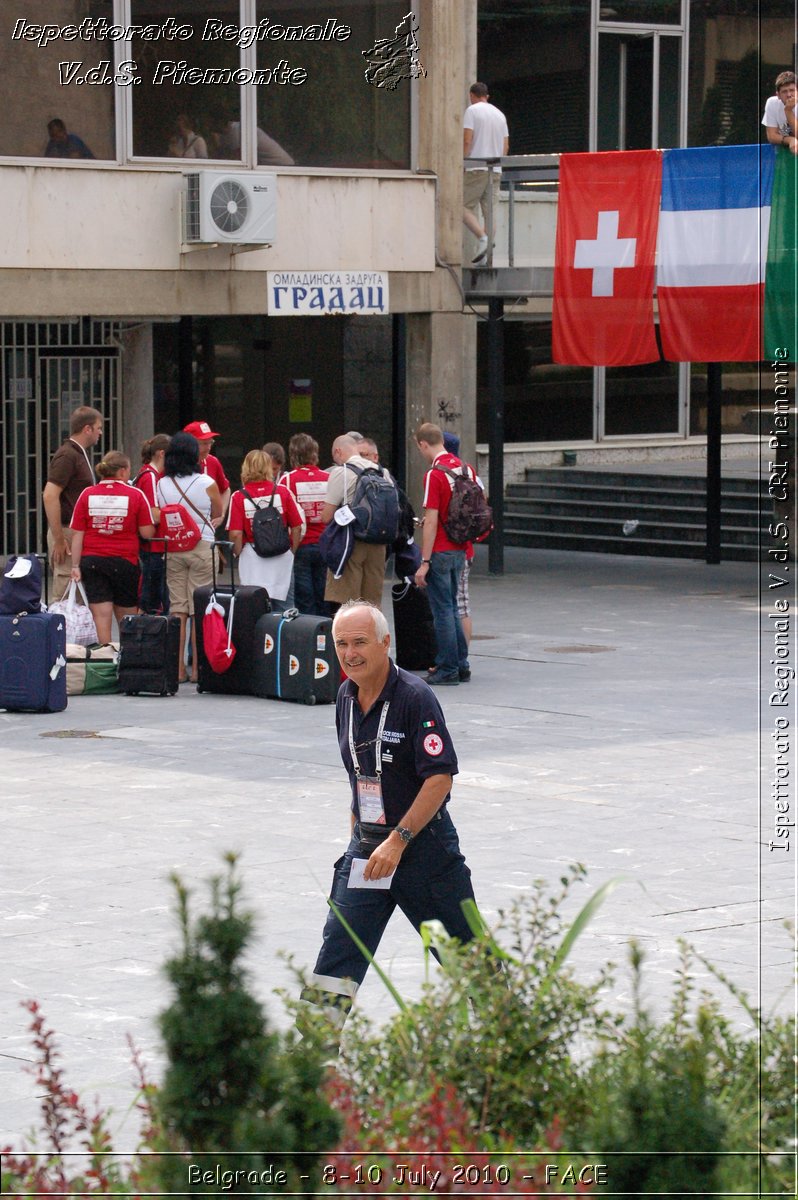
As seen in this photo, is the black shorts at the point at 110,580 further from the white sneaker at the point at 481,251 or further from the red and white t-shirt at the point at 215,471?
the white sneaker at the point at 481,251

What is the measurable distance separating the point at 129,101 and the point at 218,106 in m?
1.22

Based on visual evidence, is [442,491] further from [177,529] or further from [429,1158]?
[429,1158]

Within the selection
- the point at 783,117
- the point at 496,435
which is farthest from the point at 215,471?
the point at 783,117

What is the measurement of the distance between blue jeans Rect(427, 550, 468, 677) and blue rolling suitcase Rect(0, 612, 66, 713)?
2.77 m

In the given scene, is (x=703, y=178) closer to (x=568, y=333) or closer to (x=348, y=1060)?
(x=568, y=333)

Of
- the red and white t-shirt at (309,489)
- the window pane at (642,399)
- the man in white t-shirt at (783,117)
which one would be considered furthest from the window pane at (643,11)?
the red and white t-shirt at (309,489)

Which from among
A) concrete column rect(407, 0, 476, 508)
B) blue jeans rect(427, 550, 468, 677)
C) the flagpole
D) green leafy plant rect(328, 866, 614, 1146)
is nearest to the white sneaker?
concrete column rect(407, 0, 476, 508)

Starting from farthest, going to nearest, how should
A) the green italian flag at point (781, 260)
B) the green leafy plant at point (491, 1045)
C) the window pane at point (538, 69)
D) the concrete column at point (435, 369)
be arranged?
Answer: the window pane at point (538, 69)
the concrete column at point (435, 369)
the green italian flag at point (781, 260)
the green leafy plant at point (491, 1045)

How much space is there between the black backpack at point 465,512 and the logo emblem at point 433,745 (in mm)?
8133

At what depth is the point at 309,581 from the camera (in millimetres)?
15688

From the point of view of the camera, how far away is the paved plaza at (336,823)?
23.6ft

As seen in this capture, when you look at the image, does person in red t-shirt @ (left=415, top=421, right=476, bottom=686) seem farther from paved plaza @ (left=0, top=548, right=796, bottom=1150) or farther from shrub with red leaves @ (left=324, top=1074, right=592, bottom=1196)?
shrub with red leaves @ (left=324, top=1074, right=592, bottom=1196)

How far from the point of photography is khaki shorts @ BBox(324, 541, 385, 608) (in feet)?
46.0

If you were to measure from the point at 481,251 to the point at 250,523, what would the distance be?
8704mm
